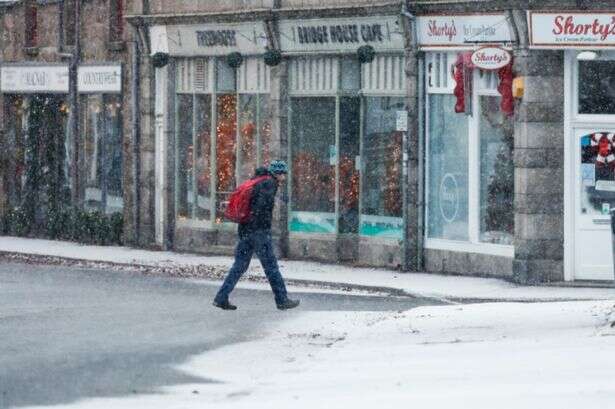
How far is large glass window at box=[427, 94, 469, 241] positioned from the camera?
92.5 ft

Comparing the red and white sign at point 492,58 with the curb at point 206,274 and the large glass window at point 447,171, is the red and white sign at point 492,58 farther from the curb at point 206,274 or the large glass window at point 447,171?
the curb at point 206,274

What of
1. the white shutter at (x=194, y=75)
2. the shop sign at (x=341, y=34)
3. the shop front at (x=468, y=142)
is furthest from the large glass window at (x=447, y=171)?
the white shutter at (x=194, y=75)

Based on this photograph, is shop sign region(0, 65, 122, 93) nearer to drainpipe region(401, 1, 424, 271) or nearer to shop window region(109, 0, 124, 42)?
shop window region(109, 0, 124, 42)

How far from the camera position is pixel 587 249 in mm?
26281

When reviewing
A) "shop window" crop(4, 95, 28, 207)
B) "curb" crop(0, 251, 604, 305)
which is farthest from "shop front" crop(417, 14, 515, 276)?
"shop window" crop(4, 95, 28, 207)

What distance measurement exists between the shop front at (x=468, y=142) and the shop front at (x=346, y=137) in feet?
2.06

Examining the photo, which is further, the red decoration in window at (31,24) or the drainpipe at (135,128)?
the red decoration in window at (31,24)

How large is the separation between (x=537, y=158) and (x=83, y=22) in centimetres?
1257

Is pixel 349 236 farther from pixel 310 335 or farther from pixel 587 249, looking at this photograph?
pixel 310 335

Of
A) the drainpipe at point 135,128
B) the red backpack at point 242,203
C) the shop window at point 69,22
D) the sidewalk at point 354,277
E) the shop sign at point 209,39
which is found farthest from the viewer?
the shop window at point 69,22

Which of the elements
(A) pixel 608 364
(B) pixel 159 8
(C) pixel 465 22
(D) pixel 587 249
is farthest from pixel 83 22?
(A) pixel 608 364

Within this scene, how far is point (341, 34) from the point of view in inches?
1178

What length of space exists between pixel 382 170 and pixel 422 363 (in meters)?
13.9

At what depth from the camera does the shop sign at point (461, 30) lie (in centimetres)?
2683
